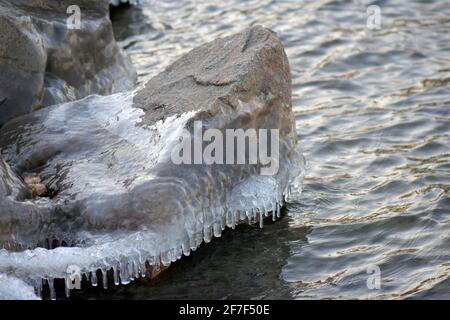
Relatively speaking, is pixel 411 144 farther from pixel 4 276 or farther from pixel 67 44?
pixel 4 276

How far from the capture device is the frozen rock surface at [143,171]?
17.0 feet

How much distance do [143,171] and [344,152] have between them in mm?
2126

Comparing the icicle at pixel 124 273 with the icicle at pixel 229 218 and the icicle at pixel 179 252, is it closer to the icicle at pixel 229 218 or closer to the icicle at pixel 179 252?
the icicle at pixel 179 252

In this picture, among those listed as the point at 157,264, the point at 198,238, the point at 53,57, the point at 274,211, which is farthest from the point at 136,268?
the point at 53,57

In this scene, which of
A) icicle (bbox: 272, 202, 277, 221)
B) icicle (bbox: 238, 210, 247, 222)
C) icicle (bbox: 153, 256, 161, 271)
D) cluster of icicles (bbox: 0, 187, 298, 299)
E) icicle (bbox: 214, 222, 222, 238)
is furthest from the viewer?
icicle (bbox: 272, 202, 277, 221)

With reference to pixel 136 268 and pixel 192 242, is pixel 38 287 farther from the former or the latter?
pixel 192 242

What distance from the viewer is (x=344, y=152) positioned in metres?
7.02

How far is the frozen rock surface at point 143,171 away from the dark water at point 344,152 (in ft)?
0.83

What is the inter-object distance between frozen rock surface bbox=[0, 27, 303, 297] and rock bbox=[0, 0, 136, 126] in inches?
10.4

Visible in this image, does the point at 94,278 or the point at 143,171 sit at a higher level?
the point at 143,171

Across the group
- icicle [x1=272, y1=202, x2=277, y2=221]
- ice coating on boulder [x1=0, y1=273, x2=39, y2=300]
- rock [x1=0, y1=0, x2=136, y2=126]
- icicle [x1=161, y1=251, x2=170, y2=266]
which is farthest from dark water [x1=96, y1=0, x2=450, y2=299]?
rock [x1=0, y1=0, x2=136, y2=126]

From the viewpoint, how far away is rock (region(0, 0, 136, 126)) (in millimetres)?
→ 6301

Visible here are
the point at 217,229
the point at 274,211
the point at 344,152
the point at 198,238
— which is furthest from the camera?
the point at 344,152

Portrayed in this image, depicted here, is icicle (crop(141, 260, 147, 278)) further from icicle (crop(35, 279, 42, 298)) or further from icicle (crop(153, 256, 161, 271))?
icicle (crop(35, 279, 42, 298))
